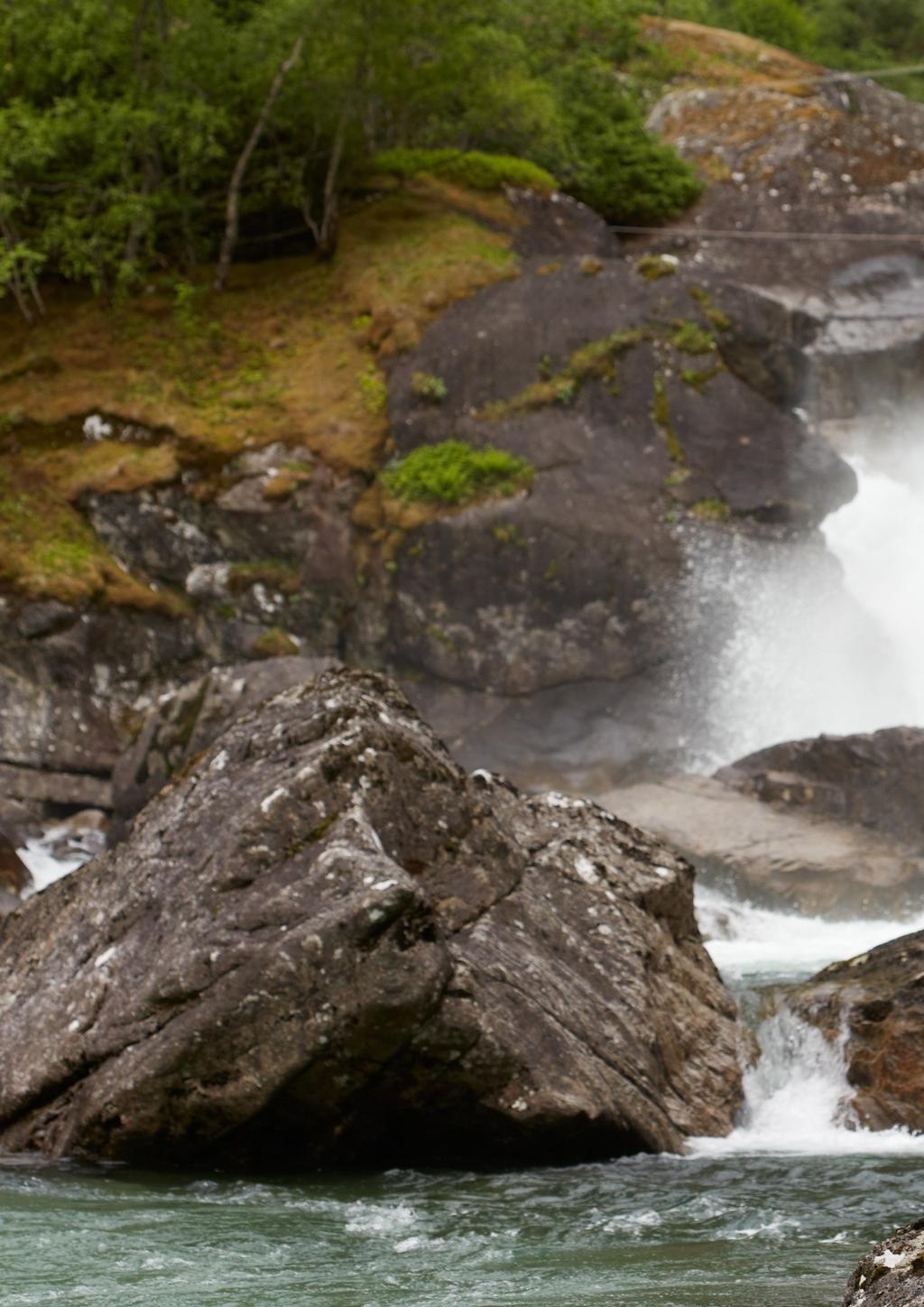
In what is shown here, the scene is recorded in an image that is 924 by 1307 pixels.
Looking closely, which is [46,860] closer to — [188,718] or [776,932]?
[188,718]

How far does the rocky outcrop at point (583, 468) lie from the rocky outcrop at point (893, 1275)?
17850 millimetres

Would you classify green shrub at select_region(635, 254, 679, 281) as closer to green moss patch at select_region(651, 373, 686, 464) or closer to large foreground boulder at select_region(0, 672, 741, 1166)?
green moss patch at select_region(651, 373, 686, 464)

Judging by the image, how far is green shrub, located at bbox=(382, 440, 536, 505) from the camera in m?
23.0

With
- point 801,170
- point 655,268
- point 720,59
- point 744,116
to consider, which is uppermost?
point 720,59

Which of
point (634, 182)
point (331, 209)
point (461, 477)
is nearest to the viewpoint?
point (461, 477)

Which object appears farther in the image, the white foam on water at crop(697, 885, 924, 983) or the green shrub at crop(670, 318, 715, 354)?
the green shrub at crop(670, 318, 715, 354)

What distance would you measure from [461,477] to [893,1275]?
19400 millimetres

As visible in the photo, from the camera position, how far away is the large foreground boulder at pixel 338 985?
319 inches

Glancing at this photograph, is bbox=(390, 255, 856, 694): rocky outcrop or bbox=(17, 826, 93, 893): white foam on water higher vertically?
bbox=(390, 255, 856, 694): rocky outcrop

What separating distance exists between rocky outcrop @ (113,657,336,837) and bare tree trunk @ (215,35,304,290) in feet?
33.7

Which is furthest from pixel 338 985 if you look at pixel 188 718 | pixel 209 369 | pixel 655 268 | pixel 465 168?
pixel 465 168

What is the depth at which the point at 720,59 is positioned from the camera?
39562 millimetres

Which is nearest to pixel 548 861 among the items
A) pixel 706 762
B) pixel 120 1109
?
pixel 120 1109

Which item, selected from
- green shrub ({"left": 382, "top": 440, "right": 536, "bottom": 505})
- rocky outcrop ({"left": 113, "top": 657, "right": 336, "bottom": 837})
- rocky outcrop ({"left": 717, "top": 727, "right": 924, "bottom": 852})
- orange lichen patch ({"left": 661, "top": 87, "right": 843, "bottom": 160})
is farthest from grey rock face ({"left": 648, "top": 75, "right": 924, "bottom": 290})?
rocky outcrop ({"left": 113, "top": 657, "right": 336, "bottom": 837})
